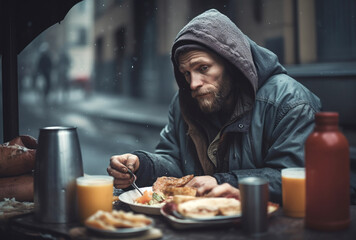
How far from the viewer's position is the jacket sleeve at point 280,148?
87.6 inches

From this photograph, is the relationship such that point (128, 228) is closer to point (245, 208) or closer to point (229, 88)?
point (245, 208)

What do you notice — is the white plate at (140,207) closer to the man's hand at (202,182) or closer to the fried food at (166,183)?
the fried food at (166,183)

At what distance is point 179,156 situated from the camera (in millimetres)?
3059

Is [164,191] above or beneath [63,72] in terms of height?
beneath

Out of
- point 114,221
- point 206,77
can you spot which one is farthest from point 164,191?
point 206,77

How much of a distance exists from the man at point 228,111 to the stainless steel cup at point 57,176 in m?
0.58

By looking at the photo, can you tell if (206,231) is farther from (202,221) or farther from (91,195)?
(91,195)

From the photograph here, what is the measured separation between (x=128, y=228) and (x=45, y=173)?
0.47 m

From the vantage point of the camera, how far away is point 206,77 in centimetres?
277

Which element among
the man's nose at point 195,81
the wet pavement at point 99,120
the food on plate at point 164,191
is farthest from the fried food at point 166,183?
the wet pavement at point 99,120

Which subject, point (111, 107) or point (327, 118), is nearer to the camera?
point (327, 118)

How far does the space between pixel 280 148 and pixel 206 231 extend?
2.86ft

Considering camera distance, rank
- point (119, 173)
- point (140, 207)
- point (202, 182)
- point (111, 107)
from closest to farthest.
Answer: point (140, 207) < point (202, 182) < point (119, 173) < point (111, 107)

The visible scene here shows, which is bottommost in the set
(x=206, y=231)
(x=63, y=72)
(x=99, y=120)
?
(x=99, y=120)
